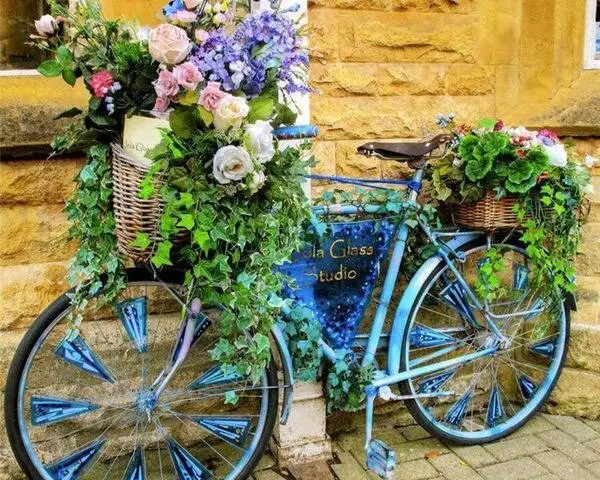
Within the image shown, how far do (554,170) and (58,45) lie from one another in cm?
222

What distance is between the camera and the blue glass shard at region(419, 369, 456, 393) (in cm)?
373

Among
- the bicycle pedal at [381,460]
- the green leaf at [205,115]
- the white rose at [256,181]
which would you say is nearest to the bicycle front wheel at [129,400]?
the bicycle pedal at [381,460]

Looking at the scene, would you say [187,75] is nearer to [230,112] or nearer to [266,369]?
[230,112]

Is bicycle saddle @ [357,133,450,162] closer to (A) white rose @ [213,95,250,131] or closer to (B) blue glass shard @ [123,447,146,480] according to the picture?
(A) white rose @ [213,95,250,131]

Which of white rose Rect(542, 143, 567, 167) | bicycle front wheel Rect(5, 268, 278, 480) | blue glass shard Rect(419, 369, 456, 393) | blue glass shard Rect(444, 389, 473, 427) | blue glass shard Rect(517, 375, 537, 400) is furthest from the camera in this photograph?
blue glass shard Rect(517, 375, 537, 400)

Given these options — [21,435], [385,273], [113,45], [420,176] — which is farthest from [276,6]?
[21,435]

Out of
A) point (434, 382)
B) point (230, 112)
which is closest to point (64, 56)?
point (230, 112)

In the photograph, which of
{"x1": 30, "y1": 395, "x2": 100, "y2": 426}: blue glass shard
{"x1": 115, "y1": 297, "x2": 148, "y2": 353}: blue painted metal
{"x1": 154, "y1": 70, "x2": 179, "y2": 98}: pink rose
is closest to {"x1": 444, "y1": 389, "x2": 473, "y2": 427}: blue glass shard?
{"x1": 115, "y1": 297, "x2": 148, "y2": 353}: blue painted metal

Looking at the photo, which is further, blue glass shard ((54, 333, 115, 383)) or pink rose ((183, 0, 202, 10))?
blue glass shard ((54, 333, 115, 383))

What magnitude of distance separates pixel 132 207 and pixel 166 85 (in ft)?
A: 1.39

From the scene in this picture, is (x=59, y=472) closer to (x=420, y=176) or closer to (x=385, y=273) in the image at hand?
(x=385, y=273)

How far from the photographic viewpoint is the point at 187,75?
2408 millimetres

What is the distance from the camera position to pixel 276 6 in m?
2.62

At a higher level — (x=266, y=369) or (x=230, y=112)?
(x=230, y=112)
